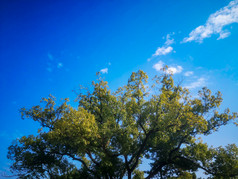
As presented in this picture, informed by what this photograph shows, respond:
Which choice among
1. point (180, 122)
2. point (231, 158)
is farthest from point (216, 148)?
point (180, 122)

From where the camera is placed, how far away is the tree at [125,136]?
17.3 meters

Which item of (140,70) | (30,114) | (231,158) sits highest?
(140,70)

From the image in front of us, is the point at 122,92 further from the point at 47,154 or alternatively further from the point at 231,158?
the point at 231,158

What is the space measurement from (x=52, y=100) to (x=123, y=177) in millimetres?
14898

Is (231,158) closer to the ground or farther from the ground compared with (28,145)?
closer to the ground

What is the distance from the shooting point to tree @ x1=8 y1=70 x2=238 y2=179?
17266 mm

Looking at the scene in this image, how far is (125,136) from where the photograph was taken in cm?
1911

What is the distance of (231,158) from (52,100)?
2278 centimetres

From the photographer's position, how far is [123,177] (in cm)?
2319

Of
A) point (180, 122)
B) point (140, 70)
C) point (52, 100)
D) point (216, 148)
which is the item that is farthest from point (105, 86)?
point (216, 148)

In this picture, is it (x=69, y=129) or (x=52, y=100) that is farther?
(x=52, y=100)

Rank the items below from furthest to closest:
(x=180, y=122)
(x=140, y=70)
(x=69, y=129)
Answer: (x=140, y=70) → (x=180, y=122) → (x=69, y=129)

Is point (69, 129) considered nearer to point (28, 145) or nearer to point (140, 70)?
point (28, 145)

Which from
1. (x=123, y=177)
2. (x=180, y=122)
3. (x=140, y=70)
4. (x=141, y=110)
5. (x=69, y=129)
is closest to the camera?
(x=69, y=129)
